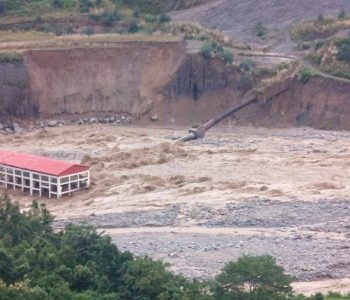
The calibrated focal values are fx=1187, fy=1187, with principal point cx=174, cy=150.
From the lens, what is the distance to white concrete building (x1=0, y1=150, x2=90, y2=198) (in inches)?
1919

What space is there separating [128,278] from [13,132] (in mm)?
30884

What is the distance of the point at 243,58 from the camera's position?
65312 millimetres

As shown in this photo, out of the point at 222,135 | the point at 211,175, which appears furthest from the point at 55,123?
the point at 211,175

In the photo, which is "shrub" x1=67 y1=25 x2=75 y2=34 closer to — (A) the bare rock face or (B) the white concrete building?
(A) the bare rock face

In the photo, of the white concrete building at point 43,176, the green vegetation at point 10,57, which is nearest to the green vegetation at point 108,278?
the white concrete building at point 43,176

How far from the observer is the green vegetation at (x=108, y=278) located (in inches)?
1183

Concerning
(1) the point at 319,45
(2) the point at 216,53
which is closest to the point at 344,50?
(1) the point at 319,45

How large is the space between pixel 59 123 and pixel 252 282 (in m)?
33.3

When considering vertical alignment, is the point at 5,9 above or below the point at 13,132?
above

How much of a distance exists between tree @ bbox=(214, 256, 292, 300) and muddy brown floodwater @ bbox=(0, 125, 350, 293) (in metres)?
5.46

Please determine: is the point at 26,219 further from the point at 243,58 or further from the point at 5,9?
the point at 5,9

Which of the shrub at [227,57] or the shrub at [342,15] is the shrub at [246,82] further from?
the shrub at [342,15]

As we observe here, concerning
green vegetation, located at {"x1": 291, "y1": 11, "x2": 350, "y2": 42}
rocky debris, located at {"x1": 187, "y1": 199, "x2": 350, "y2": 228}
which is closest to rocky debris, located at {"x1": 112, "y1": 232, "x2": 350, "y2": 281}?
rocky debris, located at {"x1": 187, "y1": 199, "x2": 350, "y2": 228}

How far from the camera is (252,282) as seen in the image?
100 ft
